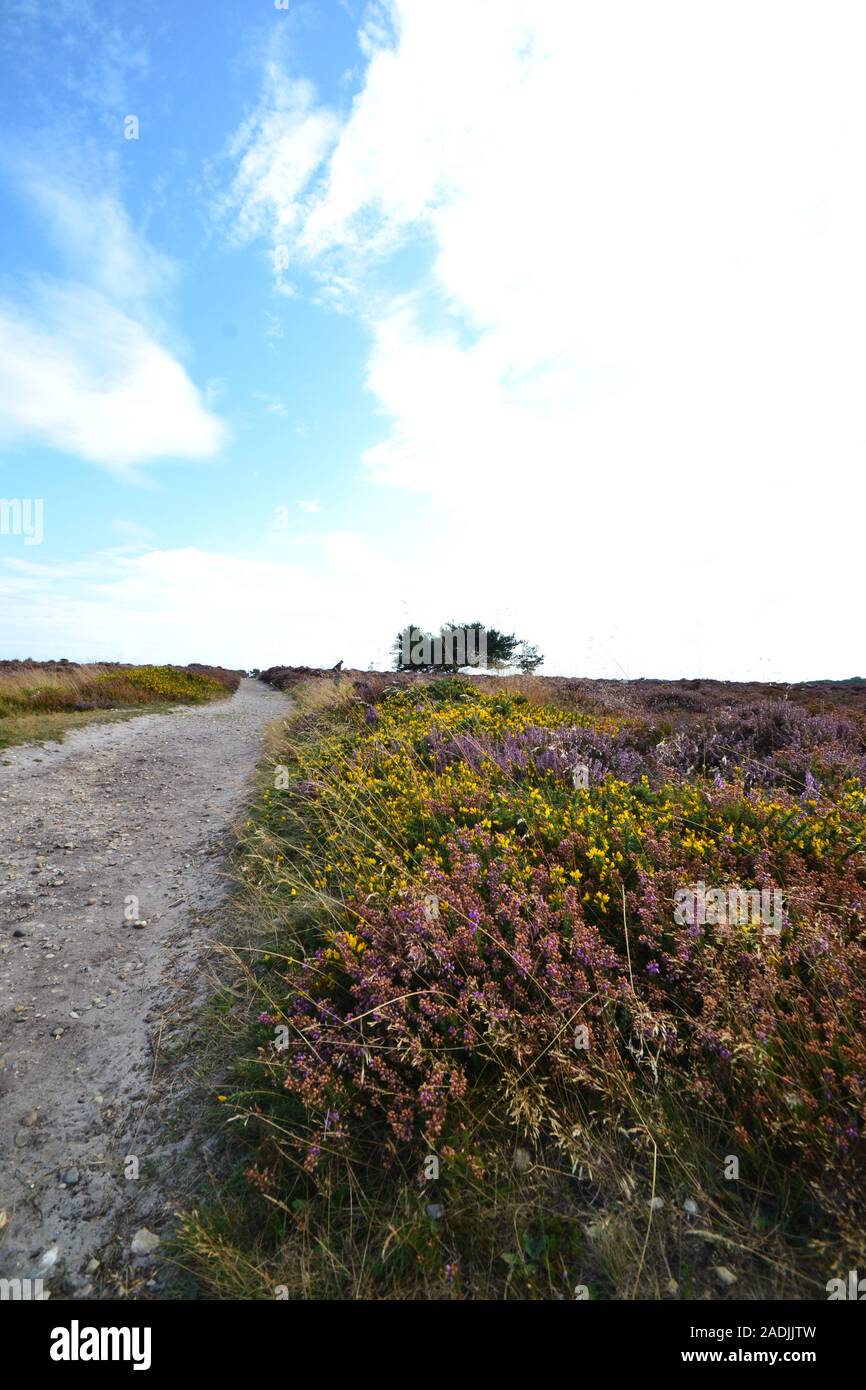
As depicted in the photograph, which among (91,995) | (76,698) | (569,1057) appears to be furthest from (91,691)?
(569,1057)

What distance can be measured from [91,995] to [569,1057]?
3.70 m

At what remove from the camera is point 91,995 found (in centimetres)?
454

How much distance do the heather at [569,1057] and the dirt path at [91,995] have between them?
0.61 m

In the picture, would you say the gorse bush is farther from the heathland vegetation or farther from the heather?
the heather

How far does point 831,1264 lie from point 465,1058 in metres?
1.58

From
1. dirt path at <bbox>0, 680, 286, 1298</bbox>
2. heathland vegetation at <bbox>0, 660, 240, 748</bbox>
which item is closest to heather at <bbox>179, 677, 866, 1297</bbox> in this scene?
dirt path at <bbox>0, 680, 286, 1298</bbox>

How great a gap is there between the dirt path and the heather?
0.61 metres

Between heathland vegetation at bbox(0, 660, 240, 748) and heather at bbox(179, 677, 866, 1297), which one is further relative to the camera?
heathland vegetation at bbox(0, 660, 240, 748)

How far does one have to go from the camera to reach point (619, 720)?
9383 millimetres

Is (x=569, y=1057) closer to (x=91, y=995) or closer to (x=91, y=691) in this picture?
(x=91, y=995)

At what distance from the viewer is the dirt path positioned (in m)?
2.78

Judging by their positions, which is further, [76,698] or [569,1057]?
[76,698]

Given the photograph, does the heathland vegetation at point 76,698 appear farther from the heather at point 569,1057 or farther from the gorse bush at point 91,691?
the heather at point 569,1057
